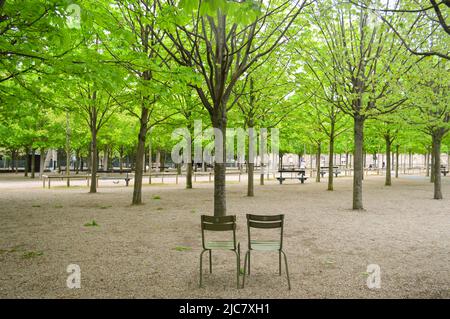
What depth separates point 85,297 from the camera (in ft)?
15.1

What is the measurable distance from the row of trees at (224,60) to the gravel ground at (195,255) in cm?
228

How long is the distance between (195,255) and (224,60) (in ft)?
18.5

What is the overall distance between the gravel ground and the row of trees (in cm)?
228

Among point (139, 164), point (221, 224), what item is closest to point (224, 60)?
point (221, 224)

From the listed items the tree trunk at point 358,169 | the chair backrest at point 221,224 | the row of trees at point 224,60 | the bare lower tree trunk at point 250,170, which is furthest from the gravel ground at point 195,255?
the bare lower tree trunk at point 250,170

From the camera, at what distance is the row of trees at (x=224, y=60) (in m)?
7.38

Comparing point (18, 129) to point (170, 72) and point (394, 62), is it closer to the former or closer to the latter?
point (170, 72)

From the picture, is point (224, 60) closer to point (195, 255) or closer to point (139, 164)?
point (195, 255)

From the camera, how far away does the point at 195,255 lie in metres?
6.70

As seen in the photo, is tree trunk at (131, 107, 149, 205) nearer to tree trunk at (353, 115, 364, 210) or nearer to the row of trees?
the row of trees

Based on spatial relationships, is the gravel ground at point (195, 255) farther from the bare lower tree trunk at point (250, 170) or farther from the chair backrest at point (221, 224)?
the bare lower tree trunk at point (250, 170)

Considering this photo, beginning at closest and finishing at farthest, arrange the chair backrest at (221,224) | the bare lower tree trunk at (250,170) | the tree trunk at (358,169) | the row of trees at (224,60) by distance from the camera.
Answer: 1. the chair backrest at (221,224)
2. the row of trees at (224,60)
3. the tree trunk at (358,169)
4. the bare lower tree trunk at (250,170)

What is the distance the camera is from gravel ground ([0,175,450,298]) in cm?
Result: 492
